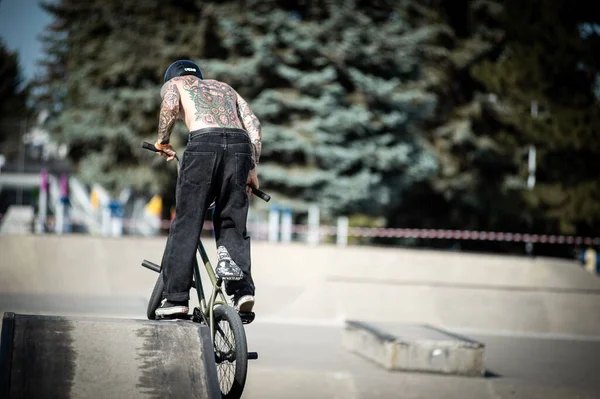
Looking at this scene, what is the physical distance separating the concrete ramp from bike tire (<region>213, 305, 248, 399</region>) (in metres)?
0.18

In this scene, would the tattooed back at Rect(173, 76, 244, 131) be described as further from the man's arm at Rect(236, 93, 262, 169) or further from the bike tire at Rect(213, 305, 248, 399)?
the bike tire at Rect(213, 305, 248, 399)

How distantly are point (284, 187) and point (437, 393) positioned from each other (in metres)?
21.0

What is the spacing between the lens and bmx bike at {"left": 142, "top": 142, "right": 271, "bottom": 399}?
509cm

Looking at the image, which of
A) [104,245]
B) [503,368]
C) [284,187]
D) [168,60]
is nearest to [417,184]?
[284,187]

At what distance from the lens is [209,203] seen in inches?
217

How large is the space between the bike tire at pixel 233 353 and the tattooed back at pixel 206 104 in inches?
43.0

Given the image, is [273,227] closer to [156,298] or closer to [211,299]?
[156,298]

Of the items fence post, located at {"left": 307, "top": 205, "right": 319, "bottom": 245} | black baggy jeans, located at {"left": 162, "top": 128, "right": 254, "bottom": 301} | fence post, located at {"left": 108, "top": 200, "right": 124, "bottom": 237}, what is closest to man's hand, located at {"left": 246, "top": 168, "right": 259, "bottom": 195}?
black baggy jeans, located at {"left": 162, "top": 128, "right": 254, "bottom": 301}

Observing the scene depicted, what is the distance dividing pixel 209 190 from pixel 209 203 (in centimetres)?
11

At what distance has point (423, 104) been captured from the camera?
95.9ft

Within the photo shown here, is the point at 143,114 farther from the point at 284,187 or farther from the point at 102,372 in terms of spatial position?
the point at 102,372

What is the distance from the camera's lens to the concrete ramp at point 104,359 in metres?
4.53

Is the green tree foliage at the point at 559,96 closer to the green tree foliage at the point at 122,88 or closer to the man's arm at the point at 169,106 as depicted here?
the green tree foliage at the point at 122,88

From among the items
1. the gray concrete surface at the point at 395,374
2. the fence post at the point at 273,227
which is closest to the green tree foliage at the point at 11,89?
the fence post at the point at 273,227
